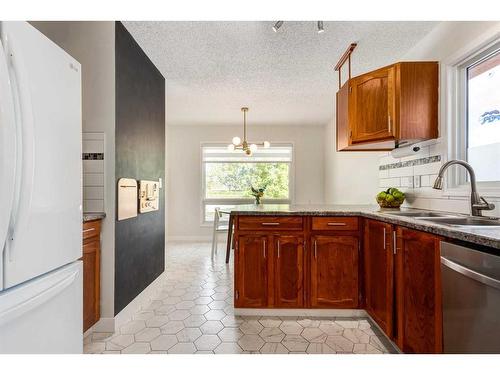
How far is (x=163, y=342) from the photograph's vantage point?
189 centimetres

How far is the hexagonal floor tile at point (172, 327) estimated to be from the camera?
2050mm

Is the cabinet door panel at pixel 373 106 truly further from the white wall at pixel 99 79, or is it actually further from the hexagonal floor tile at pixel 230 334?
the white wall at pixel 99 79

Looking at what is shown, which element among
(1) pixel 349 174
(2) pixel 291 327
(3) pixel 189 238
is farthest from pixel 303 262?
(3) pixel 189 238

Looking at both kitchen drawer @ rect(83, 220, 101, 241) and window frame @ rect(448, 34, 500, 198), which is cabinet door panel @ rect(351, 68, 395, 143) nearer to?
window frame @ rect(448, 34, 500, 198)

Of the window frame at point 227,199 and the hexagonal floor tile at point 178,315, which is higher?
the window frame at point 227,199

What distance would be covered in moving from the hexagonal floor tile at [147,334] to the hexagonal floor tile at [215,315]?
0.41 m

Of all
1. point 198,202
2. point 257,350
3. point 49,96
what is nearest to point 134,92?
point 49,96

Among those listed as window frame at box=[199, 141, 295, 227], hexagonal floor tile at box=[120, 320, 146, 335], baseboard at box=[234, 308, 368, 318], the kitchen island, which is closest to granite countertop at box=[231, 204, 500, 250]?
the kitchen island

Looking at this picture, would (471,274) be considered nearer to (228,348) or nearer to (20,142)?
(228,348)

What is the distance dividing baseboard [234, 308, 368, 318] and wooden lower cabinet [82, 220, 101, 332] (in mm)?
1050

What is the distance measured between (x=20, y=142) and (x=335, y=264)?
2059 mm

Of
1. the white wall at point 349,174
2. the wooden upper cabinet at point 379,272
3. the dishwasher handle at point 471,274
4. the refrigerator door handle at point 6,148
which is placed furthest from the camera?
the white wall at point 349,174

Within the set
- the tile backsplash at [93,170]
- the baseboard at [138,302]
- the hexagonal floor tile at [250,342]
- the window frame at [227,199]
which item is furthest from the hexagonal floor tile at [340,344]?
the window frame at [227,199]
